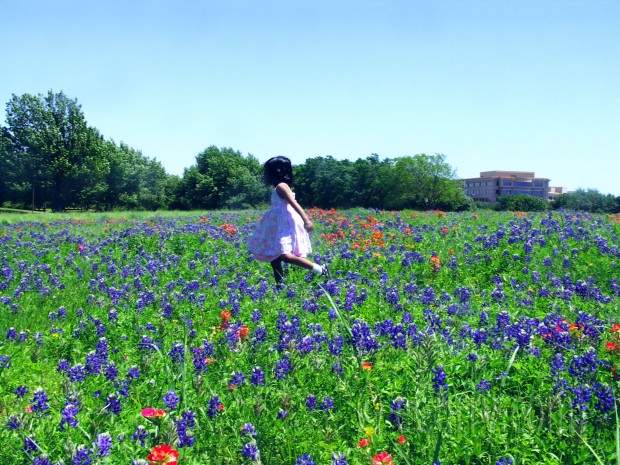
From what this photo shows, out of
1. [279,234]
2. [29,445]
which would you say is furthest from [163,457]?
[279,234]

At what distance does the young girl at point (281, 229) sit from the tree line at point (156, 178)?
1181 inches

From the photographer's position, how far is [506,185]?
491 feet

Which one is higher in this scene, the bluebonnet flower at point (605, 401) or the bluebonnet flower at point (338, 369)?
the bluebonnet flower at point (605, 401)

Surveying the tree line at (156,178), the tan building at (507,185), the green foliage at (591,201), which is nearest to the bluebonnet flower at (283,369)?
the tree line at (156,178)

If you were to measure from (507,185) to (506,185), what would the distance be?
29cm

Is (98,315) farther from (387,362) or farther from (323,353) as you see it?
(387,362)

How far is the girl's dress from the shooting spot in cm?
655

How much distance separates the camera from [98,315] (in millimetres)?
5391

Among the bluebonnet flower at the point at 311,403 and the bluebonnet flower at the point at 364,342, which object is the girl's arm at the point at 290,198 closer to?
the bluebonnet flower at the point at 364,342

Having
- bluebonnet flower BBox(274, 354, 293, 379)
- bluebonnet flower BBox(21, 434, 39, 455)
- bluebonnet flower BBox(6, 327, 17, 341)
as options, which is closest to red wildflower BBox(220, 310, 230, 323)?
bluebonnet flower BBox(274, 354, 293, 379)

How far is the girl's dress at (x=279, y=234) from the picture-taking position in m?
6.55

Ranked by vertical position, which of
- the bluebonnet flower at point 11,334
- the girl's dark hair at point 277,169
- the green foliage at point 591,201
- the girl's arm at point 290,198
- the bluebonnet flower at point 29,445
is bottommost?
the bluebonnet flower at point 11,334

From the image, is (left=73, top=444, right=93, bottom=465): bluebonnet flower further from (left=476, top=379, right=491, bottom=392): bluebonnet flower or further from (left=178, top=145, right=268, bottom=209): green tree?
(left=178, top=145, right=268, bottom=209): green tree

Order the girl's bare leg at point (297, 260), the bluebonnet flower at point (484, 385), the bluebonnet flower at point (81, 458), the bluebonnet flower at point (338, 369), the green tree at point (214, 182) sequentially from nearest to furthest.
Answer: the bluebonnet flower at point (81, 458) < the bluebonnet flower at point (484, 385) < the bluebonnet flower at point (338, 369) < the girl's bare leg at point (297, 260) < the green tree at point (214, 182)
